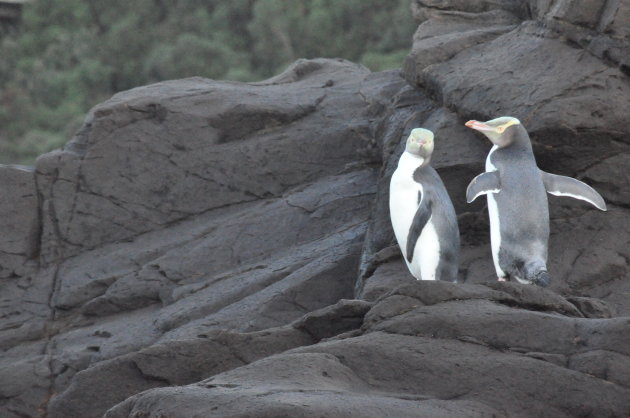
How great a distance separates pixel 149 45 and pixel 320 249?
29.9 metres

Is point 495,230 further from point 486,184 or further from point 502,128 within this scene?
point 502,128

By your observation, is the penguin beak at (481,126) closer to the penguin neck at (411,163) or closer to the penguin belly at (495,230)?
the penguin belly at (495,230)

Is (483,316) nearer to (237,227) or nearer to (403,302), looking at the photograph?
(403,302)

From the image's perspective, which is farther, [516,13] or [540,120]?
[516,13]

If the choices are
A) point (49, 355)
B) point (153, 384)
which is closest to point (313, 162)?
point (49, 355)

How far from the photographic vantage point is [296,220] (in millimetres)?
10086

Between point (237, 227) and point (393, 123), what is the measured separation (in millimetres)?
1396

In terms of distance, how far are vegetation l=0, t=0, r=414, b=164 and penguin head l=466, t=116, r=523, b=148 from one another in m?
23.3

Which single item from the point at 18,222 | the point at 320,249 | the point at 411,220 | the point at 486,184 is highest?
the point at 486,184

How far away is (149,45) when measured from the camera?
3872cm

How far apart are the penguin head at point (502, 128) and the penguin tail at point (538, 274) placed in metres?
0.76

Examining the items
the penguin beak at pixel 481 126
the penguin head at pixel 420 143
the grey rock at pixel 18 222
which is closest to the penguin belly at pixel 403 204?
the penguin head at pixel 420 143

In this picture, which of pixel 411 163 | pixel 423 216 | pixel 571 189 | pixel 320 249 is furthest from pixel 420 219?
pixel 320 249

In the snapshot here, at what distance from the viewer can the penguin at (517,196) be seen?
7801 millimetres
